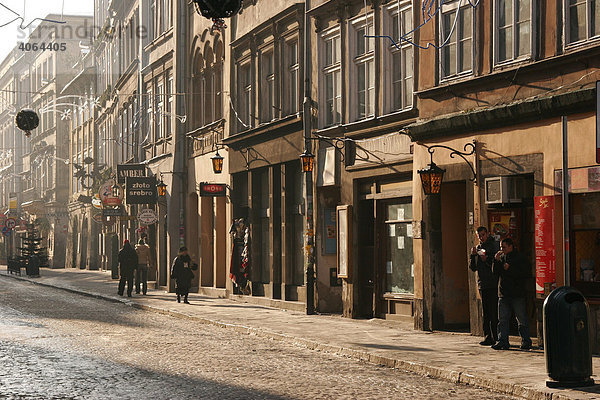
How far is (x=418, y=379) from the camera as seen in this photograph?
12578 millimetres

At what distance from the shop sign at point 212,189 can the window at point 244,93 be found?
6.42 feet

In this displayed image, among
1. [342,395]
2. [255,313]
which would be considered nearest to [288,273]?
[255,313]

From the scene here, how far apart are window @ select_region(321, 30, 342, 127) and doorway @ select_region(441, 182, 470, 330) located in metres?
4.87

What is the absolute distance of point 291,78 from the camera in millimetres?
26469

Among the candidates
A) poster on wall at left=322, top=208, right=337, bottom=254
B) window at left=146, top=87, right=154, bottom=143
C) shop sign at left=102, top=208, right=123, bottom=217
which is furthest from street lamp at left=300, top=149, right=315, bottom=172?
shop sign at left=102, top=208, right=123, bottom=217

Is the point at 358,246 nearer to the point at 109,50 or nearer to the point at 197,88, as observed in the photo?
the point at 197,88

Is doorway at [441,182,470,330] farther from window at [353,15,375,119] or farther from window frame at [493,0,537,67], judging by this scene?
window at [353,15,375,119]

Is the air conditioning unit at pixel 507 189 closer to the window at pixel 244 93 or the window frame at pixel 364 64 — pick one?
the window frame at pixel 364 64

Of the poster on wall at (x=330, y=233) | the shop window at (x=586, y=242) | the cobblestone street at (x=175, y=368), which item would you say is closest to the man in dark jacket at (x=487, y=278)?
the shop window at (x=586, y=242)

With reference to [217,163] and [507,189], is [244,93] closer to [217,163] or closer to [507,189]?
[217,163]

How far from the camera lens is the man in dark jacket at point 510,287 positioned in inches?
599

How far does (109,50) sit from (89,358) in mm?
40341

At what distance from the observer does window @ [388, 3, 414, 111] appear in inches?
798

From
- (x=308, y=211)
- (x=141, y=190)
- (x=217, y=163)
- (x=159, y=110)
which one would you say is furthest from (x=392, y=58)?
(x=159, y=110)
